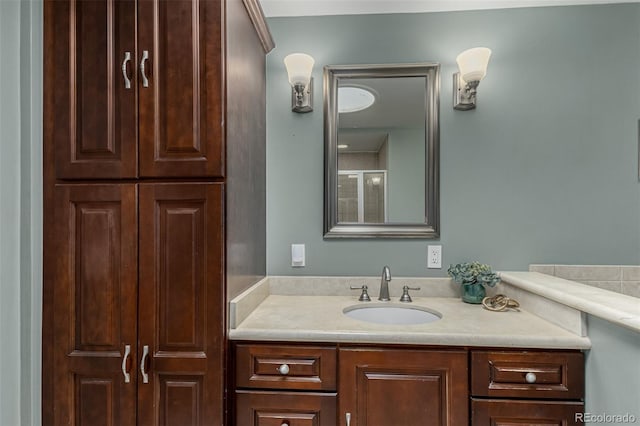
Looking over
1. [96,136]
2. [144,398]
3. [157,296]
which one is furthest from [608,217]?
[96,136]

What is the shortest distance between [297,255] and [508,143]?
133 cm

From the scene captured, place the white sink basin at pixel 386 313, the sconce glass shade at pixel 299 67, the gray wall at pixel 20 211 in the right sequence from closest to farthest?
the gray wall at pixel 20 211 < the white sink basin at pixel 386 313 < the sconce glass shade at pixel 299 67

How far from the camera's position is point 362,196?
1788mm

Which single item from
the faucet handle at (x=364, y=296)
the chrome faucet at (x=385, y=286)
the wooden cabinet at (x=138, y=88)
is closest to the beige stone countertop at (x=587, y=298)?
the chrome faucet at (x=385, y=286)

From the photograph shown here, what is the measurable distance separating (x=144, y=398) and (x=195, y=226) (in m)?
0.66

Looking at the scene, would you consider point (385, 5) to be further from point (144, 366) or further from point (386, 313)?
point (144, 366)

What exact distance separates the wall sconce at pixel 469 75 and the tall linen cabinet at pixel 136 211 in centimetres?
120

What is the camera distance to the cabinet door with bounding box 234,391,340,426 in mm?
1192

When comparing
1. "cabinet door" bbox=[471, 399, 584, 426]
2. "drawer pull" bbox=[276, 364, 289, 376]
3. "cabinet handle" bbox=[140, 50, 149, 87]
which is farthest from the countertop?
"cabinet handle" bbox=[140, 50, 149, 87]

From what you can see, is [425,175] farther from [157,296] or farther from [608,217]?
[157,296]

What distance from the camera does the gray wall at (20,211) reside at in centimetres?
112

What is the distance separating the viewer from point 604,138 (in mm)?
1719

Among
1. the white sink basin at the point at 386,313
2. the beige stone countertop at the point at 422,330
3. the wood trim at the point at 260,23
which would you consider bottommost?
the white sink basin at the point at 386,313

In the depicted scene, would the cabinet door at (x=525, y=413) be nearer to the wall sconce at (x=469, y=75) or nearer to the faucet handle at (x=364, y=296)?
the faucet handle at (x=364, y=296)
